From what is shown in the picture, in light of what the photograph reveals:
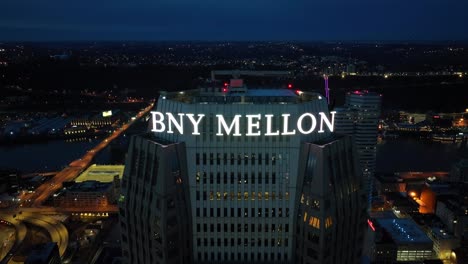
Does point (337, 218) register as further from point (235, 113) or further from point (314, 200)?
point (235, 113)

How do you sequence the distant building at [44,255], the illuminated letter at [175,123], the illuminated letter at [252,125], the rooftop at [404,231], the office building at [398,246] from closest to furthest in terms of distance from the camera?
the illuminated letter at [252,125] → the illuminated letter at [175,123] → the distant building at [44,255] → the office building at [398,246] → the rooftop at [404,231]

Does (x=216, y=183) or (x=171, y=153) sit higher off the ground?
(x=171, y=153)

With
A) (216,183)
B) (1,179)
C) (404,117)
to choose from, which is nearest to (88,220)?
(1,179)

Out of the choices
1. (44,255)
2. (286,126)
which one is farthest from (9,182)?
(286,126)

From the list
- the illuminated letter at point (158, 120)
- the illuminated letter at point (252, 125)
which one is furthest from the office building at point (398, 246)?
the illuminated letter at point (158, 120)

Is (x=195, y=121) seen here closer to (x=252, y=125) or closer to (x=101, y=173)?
(x=252, y=125)

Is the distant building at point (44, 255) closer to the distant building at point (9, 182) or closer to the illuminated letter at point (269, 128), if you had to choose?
the distant building at point (9, 182)

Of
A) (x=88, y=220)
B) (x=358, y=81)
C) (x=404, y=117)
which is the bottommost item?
(x=88, y=220)
